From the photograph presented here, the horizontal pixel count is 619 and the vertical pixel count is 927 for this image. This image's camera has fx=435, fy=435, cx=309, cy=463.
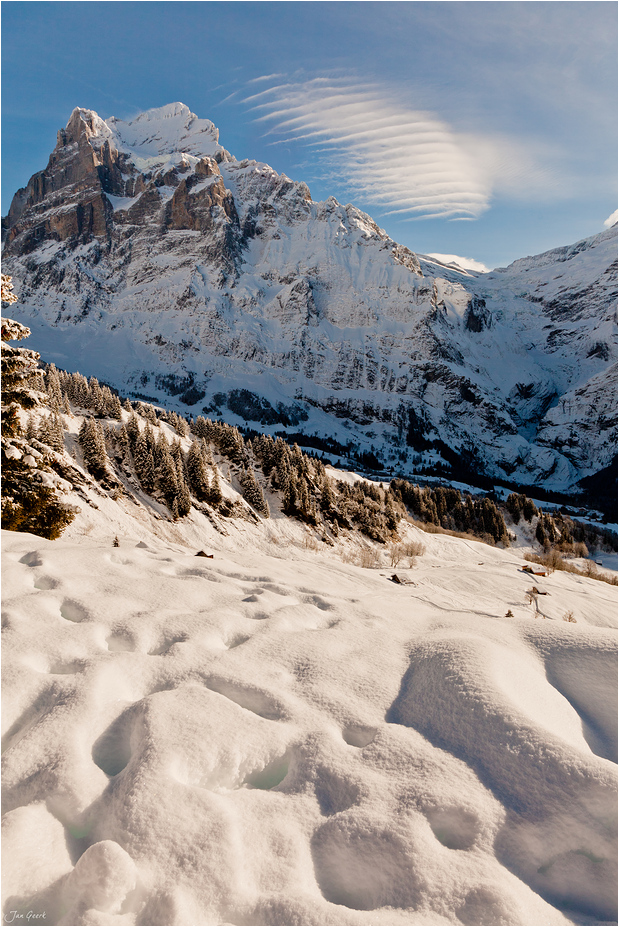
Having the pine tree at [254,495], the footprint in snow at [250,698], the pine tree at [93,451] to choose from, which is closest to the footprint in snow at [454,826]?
the footprint in snow at [250,698]

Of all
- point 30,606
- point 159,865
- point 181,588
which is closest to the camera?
point 159,865

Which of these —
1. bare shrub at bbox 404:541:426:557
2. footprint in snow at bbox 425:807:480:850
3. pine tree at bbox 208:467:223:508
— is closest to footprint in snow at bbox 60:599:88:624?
footprint in snow at bbox 425:807:480:850

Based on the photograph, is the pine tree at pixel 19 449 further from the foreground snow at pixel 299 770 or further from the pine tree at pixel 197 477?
the pine tree at pixel 197 477

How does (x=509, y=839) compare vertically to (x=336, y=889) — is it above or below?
above

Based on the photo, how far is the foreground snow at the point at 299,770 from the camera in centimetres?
302

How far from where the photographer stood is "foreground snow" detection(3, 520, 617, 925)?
9.91 feet

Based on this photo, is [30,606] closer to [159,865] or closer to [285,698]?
[285,698]

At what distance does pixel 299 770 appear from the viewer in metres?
4.03

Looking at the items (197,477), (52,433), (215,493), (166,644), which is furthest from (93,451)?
(166,644)

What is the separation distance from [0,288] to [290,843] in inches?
504

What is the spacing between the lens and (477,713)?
4578mm

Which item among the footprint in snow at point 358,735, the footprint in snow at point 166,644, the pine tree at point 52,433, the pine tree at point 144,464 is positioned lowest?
the pine tree at point 144,464

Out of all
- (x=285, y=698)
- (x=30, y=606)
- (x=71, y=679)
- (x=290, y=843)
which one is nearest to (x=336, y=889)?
(x=290, y=843)

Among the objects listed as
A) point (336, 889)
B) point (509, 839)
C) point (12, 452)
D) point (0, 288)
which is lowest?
point (336, 889)
